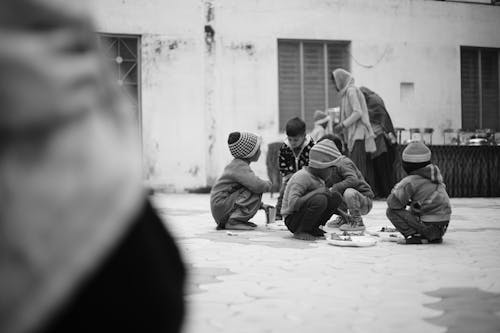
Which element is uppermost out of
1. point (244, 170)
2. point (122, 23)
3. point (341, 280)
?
point (122, 23)

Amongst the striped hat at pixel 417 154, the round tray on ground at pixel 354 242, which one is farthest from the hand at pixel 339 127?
the round tray on ground at pixel 354 242

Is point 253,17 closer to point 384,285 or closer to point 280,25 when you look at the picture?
point 280,25

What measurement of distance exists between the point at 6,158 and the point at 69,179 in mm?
74

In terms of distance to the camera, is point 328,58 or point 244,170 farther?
point 328,58

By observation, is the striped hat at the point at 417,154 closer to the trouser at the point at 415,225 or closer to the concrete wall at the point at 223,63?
the trouser at the point at 415,225

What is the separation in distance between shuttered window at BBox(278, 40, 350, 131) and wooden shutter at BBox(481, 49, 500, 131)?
355 cm

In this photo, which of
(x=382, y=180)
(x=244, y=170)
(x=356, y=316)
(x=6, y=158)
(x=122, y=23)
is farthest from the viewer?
(x=122, y=23)

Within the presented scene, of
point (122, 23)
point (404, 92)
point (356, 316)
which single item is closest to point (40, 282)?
point (356, 316)

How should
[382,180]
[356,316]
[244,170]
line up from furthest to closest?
[382,180]
[244,170]
[356,316]

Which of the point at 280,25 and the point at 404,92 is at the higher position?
the point at 280,25

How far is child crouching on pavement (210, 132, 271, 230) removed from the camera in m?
6.49

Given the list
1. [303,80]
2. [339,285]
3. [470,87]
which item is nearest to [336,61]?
[303,80]

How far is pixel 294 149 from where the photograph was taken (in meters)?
7.35

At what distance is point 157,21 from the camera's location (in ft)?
43.4
